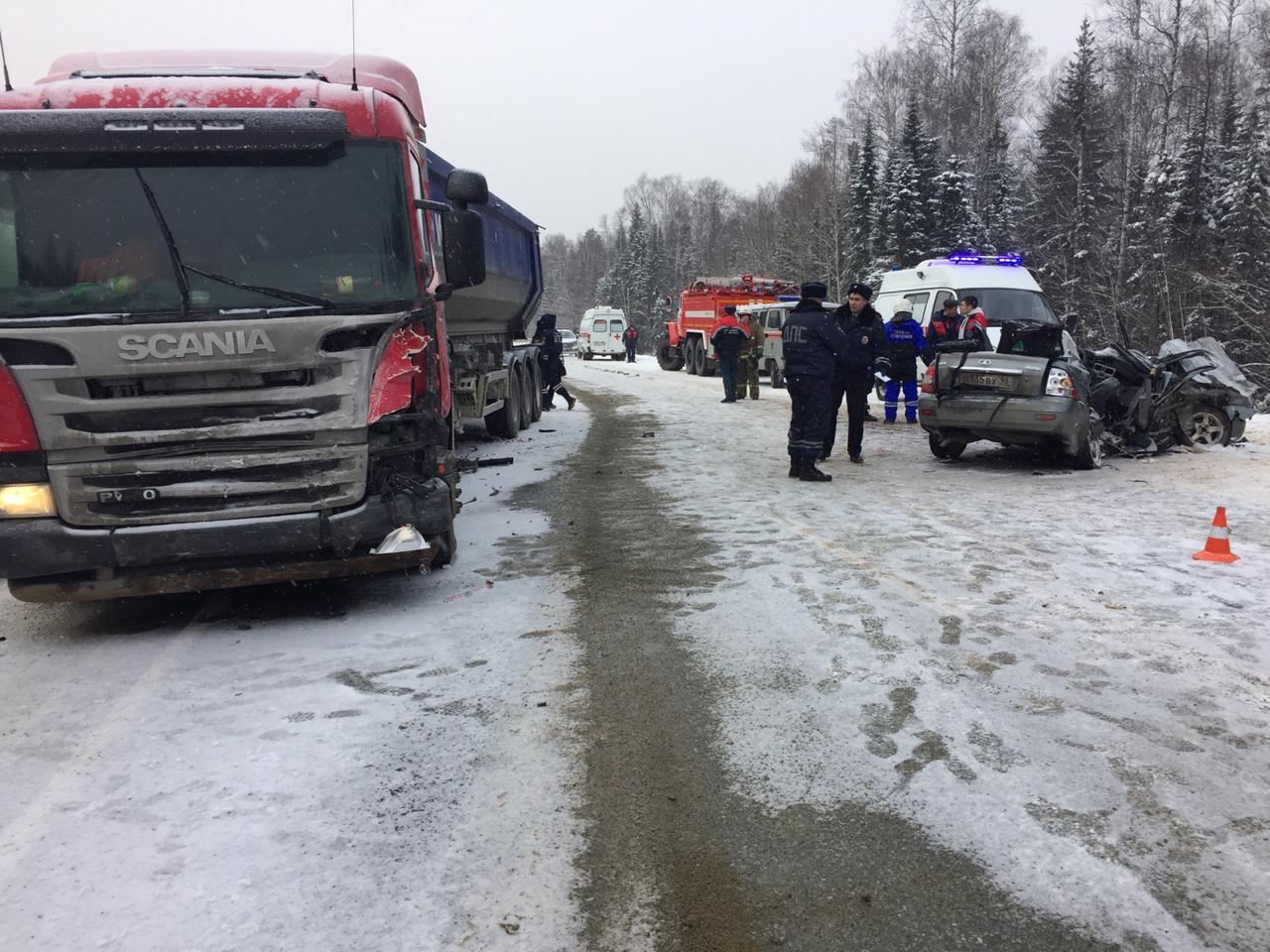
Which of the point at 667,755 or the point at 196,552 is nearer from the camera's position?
the point at 667,755

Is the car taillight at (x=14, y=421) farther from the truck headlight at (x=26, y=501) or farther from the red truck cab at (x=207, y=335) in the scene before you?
the truck headlight at (x=26, y=501)

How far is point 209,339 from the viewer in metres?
4.35

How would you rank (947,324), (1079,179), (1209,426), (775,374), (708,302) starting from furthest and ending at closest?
(1079,179) < (708,302) < (775,374) < (947,324) < (1209,426)

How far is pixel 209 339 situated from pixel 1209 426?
35.1 feet

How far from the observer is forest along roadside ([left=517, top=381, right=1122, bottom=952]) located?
7.57ft

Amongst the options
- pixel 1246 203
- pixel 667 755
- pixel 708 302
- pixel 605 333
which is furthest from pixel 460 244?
pixel 605 333

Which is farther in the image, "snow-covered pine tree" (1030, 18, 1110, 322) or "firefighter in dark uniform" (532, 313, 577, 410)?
"snow-covered pine tree" (1030, 18, 1110, 322)

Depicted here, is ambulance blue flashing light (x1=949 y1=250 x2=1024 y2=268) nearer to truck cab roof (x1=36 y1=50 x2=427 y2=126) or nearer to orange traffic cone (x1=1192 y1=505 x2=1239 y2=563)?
orange traffic cone (x1=1192 y1=505 x2=1239 y2=563)

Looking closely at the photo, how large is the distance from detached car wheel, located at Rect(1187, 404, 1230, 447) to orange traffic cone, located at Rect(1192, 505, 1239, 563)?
18.0ft

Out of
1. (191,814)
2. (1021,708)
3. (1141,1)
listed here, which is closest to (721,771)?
(1021,708)

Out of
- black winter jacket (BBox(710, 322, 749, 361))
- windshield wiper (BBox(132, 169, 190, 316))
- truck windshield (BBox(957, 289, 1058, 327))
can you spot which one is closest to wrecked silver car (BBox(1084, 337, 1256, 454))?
truck windshield (BBox(957, 289, 1058, 327))

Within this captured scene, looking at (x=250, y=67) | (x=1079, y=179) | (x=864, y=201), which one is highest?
(x=864, y=201)

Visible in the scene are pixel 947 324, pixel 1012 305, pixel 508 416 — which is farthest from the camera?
pixel 1012 305

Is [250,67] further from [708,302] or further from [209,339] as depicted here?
[708,302]
